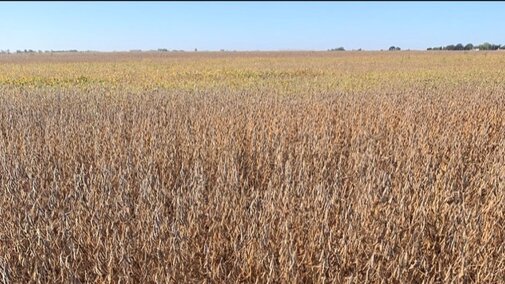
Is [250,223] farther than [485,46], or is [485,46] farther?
[485,46]

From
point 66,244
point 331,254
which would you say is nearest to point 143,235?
point 66,244

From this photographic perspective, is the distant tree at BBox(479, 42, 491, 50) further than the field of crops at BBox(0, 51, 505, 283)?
Yes

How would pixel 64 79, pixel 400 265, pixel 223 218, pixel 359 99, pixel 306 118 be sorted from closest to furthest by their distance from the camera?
pixel 400 265 → pixel 223 218 → pixel 306 118 → pixel 359 99 → pixel 64 79

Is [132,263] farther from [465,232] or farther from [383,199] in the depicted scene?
[465,232]

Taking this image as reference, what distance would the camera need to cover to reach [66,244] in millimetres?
1748

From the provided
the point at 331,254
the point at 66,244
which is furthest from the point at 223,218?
the point at 66,244

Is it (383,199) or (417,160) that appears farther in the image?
(417,160)

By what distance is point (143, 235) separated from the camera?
5.62 feet

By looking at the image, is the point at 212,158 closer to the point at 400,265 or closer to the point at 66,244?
the point at 66,244

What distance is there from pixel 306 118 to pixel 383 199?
2.56m

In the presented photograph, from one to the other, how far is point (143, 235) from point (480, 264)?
1.45m

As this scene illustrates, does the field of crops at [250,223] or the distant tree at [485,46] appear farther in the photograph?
the distant tree at [485,46]

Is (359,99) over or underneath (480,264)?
over

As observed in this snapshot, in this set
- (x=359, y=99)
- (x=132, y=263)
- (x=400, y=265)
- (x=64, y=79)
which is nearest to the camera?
(x=400, y=265)
